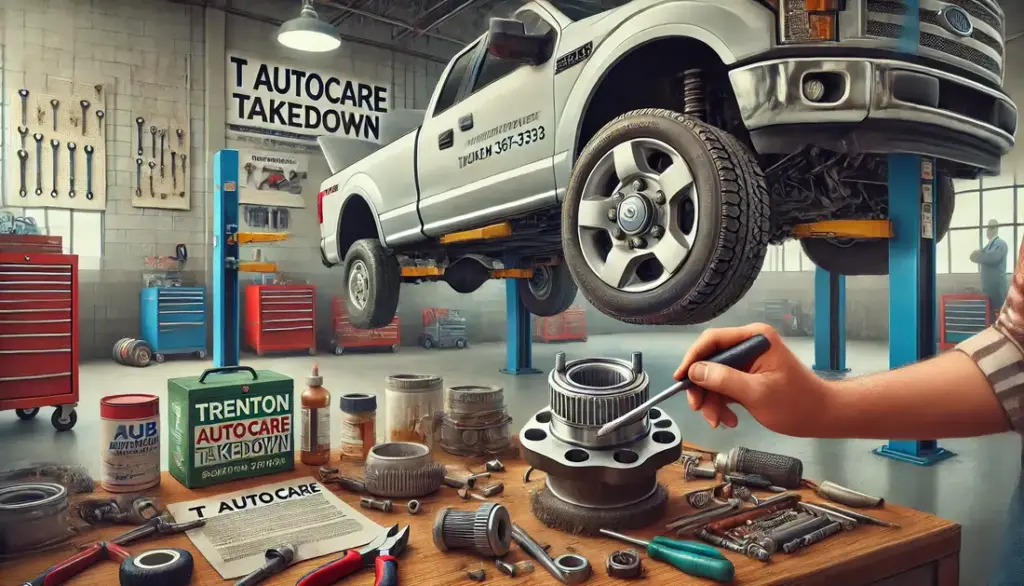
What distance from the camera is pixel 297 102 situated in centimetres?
507

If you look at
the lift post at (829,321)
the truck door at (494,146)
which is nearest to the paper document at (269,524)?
the truck door at (494,146)

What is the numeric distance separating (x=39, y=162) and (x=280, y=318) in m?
2.05

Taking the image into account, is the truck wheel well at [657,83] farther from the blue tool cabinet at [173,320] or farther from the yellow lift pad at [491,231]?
the blue tool cabinet at [173,320]

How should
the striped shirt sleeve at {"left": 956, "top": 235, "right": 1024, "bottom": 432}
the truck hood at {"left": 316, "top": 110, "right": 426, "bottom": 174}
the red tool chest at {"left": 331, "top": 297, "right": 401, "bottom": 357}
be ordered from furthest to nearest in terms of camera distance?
the red tool chest at {"left": 331, "top": 297, "right": 401, "bottom": 357} → the truck hood at {"left": 316, "top": 110, "right": 426, "bottom": 174} → the striped shirt sleeve at {"left": 956, "top": 235, "right": 1024, "bottom": 432}

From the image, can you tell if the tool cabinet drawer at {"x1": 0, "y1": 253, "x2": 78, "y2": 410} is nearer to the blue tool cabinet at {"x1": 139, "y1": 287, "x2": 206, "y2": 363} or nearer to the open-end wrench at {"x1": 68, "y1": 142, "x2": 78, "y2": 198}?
the blue tool cabinet at {"x1": 139, "y1": 287, "x2": 206, "y2": 363}

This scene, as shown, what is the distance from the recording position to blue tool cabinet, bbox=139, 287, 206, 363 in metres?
4.66

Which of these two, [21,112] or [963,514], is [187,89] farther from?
[963,514]

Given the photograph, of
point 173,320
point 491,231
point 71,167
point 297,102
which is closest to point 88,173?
point 71,167

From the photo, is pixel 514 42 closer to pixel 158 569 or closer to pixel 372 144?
pixel 158 569

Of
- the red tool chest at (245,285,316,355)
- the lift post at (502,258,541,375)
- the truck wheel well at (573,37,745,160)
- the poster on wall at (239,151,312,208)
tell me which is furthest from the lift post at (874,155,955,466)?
the poster on wall at (239,151,312,208)

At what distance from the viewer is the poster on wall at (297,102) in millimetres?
5078

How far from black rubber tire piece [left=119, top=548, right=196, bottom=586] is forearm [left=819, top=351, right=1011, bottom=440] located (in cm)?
77

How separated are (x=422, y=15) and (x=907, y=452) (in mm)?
5104

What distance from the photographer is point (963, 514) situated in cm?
146
